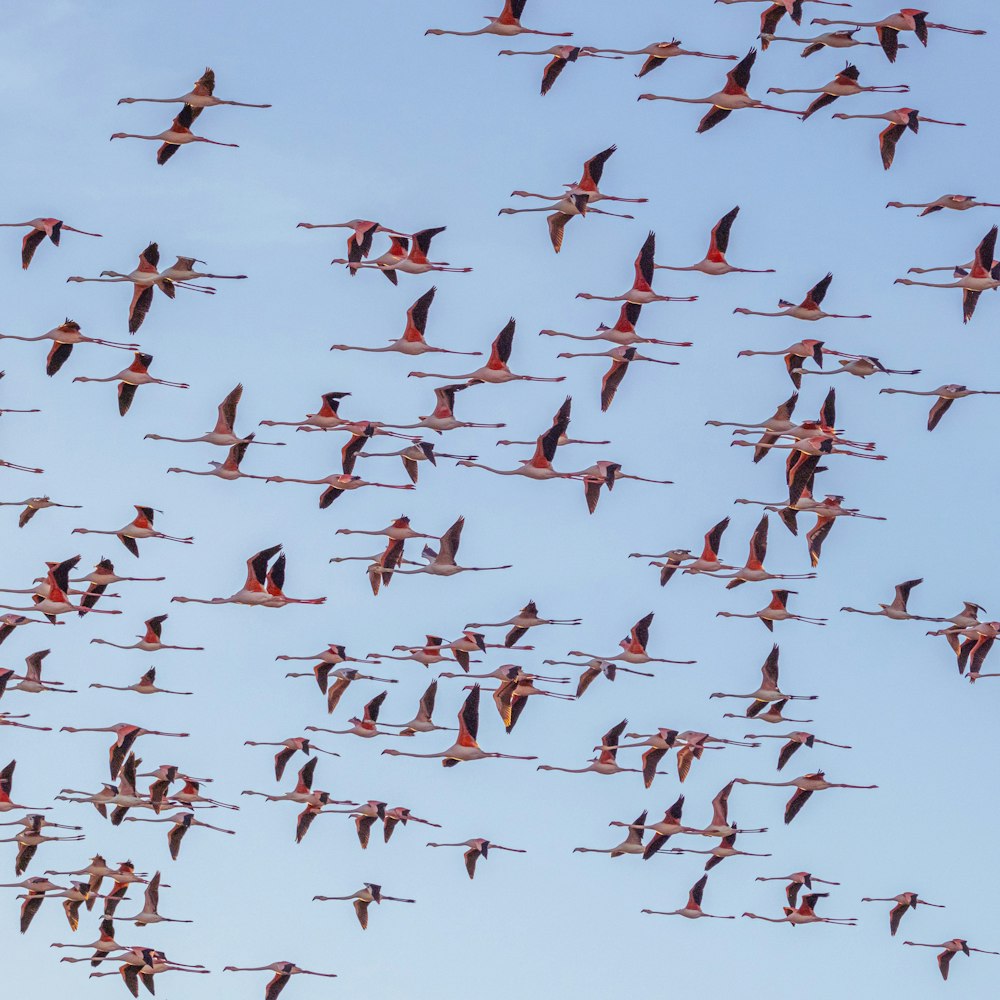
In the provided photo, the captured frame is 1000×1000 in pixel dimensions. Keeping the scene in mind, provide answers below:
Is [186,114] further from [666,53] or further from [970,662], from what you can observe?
[970,662]

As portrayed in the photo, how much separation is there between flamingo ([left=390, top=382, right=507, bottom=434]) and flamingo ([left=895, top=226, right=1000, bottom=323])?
416 inches

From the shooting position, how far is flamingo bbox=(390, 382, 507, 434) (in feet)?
207

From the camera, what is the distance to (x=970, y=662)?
63031mm

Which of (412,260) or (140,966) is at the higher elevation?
(412,260)

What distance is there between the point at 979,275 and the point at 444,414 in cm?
1167

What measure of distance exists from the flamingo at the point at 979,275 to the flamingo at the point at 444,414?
10.6 metres

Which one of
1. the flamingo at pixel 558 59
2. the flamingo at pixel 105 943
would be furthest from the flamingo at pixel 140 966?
the flamingo at pixel 558 59

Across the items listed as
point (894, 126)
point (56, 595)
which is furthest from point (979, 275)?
point (56, 595)

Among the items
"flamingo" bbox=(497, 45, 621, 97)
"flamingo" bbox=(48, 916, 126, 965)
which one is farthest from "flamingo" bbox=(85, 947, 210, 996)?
"flamingo" bbox=(497, 45, 621, 97)

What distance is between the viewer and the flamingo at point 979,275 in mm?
59469

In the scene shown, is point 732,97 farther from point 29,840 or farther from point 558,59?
point 29,840

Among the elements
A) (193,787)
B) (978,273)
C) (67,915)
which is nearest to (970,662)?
(978,273)

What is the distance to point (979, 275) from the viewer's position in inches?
2343

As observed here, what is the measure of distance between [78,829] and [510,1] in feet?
72.0
